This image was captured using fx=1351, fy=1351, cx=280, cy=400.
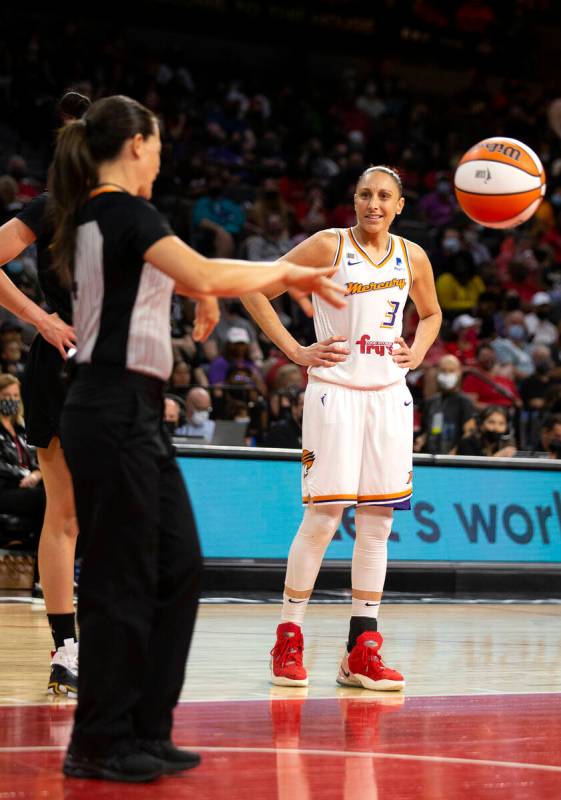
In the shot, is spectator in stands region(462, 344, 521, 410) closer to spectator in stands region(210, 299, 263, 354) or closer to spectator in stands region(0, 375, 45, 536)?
spectator in stands region(210, 299, 263, 354)

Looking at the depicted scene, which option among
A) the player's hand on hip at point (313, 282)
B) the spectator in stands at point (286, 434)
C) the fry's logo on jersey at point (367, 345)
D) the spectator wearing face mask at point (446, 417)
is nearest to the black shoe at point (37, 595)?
the spectator in stands at point (286, 434)

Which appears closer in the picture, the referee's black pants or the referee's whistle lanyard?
the referee's black pants

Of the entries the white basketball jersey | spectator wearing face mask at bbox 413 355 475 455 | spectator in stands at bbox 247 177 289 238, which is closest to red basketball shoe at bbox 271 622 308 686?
the white basketball jersey

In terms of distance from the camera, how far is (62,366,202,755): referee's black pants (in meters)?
3.77

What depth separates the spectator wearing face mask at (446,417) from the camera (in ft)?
39.2

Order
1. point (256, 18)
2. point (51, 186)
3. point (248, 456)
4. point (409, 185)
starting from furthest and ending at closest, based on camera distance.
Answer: point (256, 18) < point (409, 185) < point (248, 456) < point (51, 186)

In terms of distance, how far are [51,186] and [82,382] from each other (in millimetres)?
659

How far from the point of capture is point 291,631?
230 inches

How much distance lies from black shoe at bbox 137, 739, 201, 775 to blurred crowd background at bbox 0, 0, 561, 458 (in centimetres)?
655

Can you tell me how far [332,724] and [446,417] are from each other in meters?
7.56

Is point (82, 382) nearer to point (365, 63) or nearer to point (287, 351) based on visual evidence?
point (287, 351)

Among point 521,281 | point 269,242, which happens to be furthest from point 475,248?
point 269,242

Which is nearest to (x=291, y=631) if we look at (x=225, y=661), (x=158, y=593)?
(x=225, y=661)

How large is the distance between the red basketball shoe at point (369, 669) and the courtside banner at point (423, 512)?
12.8ft
